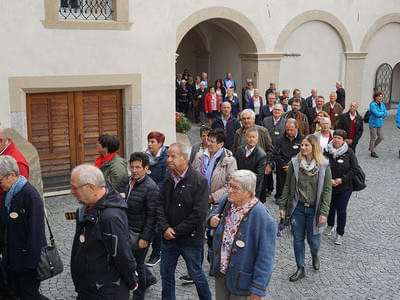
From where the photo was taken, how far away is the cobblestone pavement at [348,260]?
6180 mm

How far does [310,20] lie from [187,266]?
1572cm

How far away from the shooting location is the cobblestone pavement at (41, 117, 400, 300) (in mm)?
6180

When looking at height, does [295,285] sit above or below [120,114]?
below

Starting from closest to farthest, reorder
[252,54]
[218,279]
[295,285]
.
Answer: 1. [218,279]
2. [295,285]
3. [252,54]

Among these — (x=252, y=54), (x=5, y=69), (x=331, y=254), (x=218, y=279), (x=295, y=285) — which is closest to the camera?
(x=218, y=279)

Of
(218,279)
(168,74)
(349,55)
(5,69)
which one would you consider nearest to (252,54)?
(349,55)

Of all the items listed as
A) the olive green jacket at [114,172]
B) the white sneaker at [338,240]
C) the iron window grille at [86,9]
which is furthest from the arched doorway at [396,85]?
the olive green jacket at [114,172]

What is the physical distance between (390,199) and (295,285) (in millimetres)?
4718

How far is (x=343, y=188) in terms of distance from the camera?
7.55m

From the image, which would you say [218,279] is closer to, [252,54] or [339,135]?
[339,135]

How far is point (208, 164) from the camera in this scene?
6.75 m

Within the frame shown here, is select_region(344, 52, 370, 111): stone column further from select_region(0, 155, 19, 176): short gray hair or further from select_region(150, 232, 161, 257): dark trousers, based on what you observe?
select_region(0, 155, 19, 176): short gray hair

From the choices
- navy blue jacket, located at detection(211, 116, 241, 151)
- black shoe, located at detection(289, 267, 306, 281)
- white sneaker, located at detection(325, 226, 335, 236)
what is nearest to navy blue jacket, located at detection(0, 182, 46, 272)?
black shoe, located at detection(289, 267, 306, 281)

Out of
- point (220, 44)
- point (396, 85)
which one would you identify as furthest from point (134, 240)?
point (396, 85)
